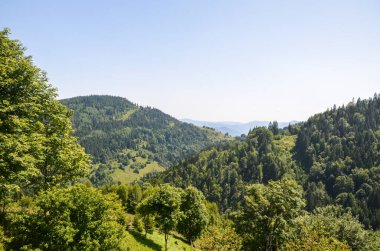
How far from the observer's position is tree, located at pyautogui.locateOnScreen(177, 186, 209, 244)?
6450cm

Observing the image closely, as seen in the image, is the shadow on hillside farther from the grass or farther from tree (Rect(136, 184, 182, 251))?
tree (Rect(136, 184, 182, 251))

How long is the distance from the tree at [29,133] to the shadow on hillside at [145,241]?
27550 millimetres

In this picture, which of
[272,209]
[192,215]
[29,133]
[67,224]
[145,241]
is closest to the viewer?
[67,224]

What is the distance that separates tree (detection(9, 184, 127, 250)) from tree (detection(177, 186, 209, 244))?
1595 inches

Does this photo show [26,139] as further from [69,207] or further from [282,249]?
[282,249]

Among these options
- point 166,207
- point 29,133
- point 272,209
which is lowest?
point 166,207

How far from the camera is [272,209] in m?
30.6

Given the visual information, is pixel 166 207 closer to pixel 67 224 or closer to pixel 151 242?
pixel 151 242

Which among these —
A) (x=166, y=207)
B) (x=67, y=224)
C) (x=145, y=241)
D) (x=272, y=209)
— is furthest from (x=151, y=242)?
(x=67, y=224)

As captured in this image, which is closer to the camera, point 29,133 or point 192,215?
point 29,133

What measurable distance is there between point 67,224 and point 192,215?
45.2m

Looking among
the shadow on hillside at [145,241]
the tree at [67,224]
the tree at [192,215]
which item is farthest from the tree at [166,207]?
the tree at [67,224]

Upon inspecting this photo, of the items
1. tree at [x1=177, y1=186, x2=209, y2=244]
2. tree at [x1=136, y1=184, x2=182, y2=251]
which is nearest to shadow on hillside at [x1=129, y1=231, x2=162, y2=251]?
tree at [x1=136, y1=184, x2=182, y2=251]

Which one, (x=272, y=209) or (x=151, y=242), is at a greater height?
(x=272, y=209)
